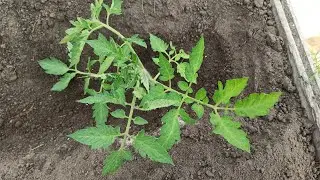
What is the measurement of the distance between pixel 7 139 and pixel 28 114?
17cm

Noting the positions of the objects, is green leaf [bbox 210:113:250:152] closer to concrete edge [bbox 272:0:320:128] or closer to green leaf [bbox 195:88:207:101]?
green leaf [bbox 195:88:207:101]

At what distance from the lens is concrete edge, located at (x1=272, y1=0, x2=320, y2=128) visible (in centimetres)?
202

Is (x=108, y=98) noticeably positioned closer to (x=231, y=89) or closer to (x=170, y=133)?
(x=170, y=133)

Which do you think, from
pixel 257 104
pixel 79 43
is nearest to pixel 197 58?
pixel 257 104

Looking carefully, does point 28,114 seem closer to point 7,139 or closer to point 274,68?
point 7,139

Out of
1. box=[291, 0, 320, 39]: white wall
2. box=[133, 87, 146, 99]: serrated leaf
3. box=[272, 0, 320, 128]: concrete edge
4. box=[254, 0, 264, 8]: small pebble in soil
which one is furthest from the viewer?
box=[291, 0, 320, 39]: white wall

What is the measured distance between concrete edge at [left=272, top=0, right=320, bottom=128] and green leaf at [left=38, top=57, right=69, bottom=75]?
3.86 ft

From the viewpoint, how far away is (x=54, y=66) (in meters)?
2.13

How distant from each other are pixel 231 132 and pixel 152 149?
321 millimetres

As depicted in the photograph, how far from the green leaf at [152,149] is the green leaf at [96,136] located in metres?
0.11

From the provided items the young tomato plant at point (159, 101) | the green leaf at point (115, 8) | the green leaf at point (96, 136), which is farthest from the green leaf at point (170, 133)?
the green leaf at point (115, 8)

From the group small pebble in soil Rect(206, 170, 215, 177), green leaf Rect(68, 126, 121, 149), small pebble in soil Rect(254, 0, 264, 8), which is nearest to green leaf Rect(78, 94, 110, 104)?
green leaf Rect(68, 126, 121, 149)

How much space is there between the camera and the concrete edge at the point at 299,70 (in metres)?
2.02

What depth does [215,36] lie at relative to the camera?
226 centimetres
